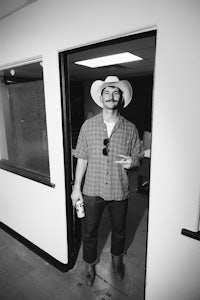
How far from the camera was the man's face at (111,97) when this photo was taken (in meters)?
1.60

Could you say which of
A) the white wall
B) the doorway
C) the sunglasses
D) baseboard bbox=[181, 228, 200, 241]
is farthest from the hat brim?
baseboard bbox=[181, 228, 200, 241]

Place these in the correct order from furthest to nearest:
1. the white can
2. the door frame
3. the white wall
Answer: the white can, the door frame, the white wall

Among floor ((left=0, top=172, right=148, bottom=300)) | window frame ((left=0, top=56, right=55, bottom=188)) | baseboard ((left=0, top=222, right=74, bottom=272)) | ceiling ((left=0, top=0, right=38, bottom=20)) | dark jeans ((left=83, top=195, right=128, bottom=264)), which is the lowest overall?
floor ((left=0, top=172, right=148, bottom=300))

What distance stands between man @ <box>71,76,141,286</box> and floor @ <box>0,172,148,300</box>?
19.1 inches

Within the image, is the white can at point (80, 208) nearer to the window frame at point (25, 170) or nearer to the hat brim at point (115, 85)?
the window frame at point (25, 170)

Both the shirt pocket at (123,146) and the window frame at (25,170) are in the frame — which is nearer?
the shirt pocket at (123,146)

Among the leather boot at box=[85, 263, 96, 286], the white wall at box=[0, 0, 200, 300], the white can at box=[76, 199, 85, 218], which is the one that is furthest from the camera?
the leather boot at box=[85, 263, 96, 286]

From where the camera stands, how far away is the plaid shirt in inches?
63.4

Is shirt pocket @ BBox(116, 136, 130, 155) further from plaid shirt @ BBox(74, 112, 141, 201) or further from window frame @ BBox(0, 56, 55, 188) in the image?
window frame @ BBox(0, 56, 55, 188)

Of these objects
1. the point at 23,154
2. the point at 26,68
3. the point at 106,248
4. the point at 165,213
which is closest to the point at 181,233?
the point at 165,213

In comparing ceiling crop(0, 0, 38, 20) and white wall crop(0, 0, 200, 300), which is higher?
ceiling crop(0, 0, 38, 20)

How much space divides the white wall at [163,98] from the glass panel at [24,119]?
220 millimetres

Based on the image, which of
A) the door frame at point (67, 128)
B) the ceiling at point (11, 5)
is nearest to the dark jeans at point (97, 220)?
the door frame at point (67, 128)

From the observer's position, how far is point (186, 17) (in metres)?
0.97
